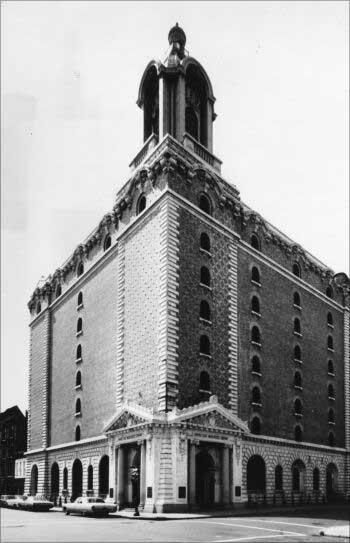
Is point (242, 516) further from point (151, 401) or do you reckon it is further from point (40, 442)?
point (40, 442)

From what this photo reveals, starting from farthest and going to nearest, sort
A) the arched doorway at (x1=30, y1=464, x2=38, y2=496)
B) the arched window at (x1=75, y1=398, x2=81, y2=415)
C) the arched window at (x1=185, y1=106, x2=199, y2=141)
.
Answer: the arched doorway at (x1=30, y1=464, x2=38, y2=496) → the arched window at (x1=75, y1=398, x2=81, y2=415) → the arched window at (x1=185, y1=106, x2=199, y2=141)

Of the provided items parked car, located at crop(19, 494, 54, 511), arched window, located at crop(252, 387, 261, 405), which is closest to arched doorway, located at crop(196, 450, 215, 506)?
arched window, located at crop(252, 387, 261, 405)

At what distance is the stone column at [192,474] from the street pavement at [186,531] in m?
4.72

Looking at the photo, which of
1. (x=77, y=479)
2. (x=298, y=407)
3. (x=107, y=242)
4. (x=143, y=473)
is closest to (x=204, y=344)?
(x=143, y=473)

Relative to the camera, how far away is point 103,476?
46188 mm

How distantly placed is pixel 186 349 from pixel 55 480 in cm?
2320

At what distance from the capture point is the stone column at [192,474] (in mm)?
38438

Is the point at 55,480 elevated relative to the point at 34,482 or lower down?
elevated

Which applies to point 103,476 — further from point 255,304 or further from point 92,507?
point 255,304

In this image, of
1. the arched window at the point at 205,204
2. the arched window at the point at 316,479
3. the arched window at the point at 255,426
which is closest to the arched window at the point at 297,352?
the arched window at the point at 255,426

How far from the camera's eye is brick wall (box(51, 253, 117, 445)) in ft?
159

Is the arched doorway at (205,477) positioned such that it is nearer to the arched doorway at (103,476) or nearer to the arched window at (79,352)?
the arched doorway at (103,476)

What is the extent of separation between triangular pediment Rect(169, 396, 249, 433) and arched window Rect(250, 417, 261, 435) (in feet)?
10.3

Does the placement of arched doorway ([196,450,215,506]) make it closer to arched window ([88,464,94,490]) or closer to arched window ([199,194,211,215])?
arched window ([88,464,94,490])
